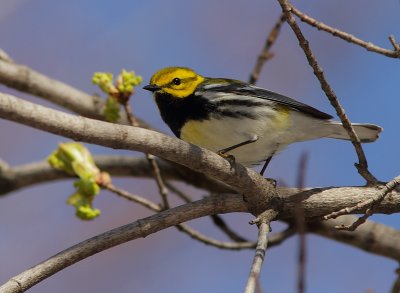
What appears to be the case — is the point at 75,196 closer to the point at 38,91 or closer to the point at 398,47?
the point at 38,91

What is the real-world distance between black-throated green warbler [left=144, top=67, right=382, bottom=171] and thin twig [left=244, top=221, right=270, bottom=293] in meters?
1.02

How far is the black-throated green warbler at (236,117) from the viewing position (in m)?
3.50

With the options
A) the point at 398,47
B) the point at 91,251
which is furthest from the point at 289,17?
the point at 91,251

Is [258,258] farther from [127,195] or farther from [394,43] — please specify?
[127,195]

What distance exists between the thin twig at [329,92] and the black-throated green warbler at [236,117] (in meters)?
0.81

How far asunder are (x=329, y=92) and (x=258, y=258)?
0.81 m

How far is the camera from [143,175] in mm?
4219

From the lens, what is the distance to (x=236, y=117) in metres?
3.50

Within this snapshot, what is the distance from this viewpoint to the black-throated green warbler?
3.50 metres

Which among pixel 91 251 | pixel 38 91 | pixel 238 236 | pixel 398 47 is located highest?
pixel 38 91

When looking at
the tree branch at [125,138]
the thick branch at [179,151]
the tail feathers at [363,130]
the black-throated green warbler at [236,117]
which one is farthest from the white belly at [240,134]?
the tree branch at [125,138]

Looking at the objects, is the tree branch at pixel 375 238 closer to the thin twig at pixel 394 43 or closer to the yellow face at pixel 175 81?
the yellow face at pixel 175 81

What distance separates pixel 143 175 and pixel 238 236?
74cm

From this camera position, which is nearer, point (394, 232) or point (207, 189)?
point (394, 232)
